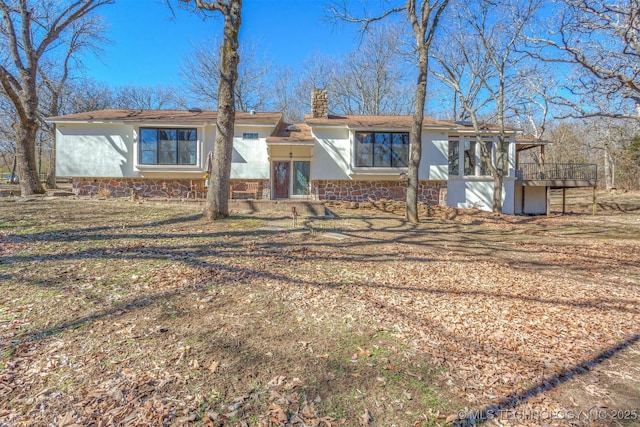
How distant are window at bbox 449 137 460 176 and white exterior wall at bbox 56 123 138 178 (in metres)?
14.6

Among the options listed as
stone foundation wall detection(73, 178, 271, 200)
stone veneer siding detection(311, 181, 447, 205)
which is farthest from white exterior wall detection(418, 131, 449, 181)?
stone foundation wall detection(73, 178, 271, 200)

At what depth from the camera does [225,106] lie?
7.89 meters

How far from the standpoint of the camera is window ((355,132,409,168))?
14.4m

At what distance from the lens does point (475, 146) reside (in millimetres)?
16281

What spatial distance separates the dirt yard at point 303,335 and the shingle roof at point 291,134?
8258mm

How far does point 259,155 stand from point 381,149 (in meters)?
5.35

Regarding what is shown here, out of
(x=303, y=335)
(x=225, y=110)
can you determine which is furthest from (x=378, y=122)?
(x=303, y=335)

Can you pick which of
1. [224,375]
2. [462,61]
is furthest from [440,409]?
[462,61]

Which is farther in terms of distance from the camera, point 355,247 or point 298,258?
point 355,247

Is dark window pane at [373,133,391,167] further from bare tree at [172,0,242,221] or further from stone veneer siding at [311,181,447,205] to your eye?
bare tree at [172,0,242,221]

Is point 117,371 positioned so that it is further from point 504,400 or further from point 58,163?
point 58,163

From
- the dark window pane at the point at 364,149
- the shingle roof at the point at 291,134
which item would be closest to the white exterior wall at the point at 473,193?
the dark window pane at the point at 364,149

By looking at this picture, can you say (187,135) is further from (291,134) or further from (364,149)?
(364,149)

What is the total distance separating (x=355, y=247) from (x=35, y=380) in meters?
5.03
